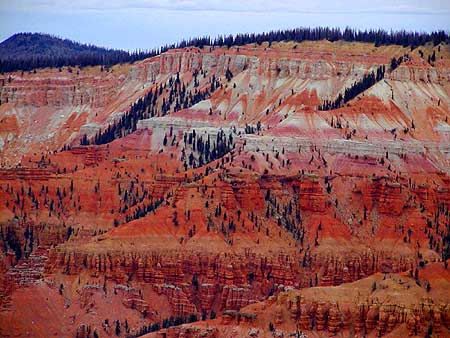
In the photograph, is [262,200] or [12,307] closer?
Result: [12,307]

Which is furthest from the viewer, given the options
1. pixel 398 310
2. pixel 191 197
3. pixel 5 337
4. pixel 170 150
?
pixel 170 150

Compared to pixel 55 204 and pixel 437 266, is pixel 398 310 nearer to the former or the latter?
pixel 437 266

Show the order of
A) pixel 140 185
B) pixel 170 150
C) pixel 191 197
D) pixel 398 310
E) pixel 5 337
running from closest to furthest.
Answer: pixel 398 310
pixel 5 337
pixel 191 197
pixel 140 185
pixel 170 150

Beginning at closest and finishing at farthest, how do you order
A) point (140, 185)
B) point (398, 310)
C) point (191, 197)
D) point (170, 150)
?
1. point (398, 310)
2. point (191, 197)
3. point (140, 185)
4. point (170, 150)

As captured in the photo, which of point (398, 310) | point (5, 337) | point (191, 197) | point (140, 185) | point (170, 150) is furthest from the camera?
point (170, 150)

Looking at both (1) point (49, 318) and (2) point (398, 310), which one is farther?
(1) point (49, 318)

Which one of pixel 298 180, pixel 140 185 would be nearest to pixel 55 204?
pixel 140 185

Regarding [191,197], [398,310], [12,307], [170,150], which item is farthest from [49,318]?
[170,150]

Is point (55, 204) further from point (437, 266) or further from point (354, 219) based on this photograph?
point (437, 266)
